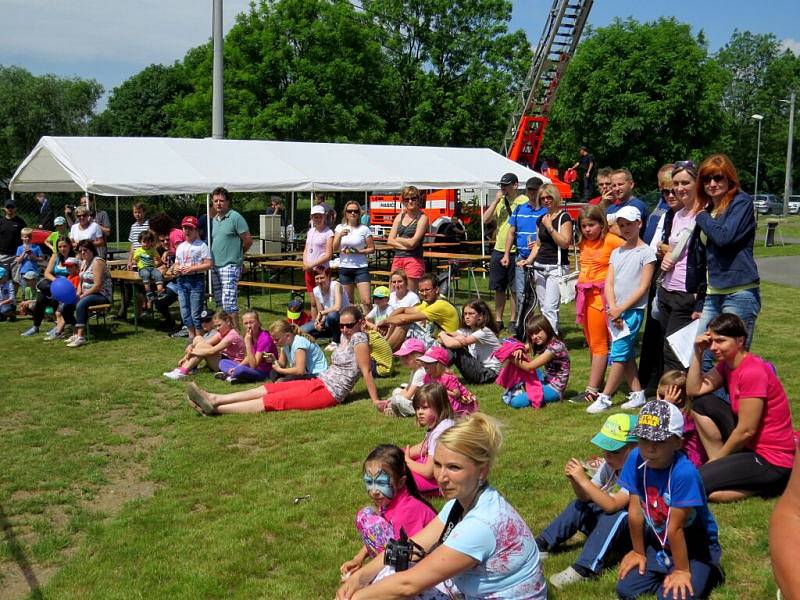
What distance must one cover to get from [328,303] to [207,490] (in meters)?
4.93

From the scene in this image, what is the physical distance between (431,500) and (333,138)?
32205 mm

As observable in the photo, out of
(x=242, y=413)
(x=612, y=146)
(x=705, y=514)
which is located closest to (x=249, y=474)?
(x=242, y=413)

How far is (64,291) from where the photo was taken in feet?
35.8

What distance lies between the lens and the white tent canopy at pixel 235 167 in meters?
13.0

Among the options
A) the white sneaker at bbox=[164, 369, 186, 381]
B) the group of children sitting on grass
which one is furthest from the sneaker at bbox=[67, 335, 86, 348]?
the group of children sitting on grass

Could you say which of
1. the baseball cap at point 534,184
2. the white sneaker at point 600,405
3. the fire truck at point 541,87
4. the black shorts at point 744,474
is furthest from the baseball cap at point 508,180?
the fire truck at point 541,87

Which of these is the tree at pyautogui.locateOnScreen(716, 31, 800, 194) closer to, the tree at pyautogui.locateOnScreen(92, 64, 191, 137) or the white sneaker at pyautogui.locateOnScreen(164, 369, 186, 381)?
the tree at pyautogui.locateOnScreen(92, 64, 191, 137)

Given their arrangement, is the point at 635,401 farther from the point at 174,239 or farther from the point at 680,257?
the point at 174,239

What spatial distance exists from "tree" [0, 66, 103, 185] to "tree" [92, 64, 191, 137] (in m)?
4.11

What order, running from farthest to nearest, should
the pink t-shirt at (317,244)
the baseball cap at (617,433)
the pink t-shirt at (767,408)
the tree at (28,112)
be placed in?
the tree at (28,112) < the pink t-shirt at (317,244) < the pink t-shirt at (767,408) < the baseball cap at (617,433)

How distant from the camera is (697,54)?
4216cm

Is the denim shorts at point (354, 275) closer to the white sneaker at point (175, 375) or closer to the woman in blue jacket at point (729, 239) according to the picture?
the white sneaker at point (175, 375)

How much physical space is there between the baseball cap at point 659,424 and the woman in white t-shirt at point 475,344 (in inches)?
166

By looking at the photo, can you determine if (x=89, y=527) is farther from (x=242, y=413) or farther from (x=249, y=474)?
(x=242, y=413)
